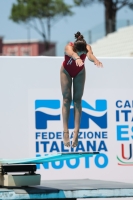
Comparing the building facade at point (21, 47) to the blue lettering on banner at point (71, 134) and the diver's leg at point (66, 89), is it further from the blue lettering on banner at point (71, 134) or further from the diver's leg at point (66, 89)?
the diver's leg at point (66, 89)

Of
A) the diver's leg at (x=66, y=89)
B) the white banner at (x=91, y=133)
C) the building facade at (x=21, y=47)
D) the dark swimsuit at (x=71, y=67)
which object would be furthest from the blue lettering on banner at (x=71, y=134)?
the building facade at (x=21, y=47)

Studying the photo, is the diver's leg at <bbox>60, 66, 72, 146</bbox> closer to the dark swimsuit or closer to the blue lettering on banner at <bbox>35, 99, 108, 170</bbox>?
the dark swimsuit

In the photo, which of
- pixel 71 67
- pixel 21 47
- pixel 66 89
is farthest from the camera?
pixel 21 47

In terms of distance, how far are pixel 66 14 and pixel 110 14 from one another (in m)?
20.2

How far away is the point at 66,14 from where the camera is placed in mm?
60844

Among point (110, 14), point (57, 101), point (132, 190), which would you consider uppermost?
point (110, 14)

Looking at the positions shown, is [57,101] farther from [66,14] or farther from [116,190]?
[66,14]

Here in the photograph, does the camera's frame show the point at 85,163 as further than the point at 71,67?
Yes

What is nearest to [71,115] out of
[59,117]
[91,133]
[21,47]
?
[59,117]

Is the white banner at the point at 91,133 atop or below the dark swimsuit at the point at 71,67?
below

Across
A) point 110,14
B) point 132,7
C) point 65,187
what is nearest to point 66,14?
point 132,7

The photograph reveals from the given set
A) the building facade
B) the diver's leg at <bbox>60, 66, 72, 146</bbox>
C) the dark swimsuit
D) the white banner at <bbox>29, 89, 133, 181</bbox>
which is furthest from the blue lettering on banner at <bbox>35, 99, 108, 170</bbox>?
the building facade

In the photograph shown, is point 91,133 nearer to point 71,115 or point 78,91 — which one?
point 71,115

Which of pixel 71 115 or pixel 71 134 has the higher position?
pixel 71 115
